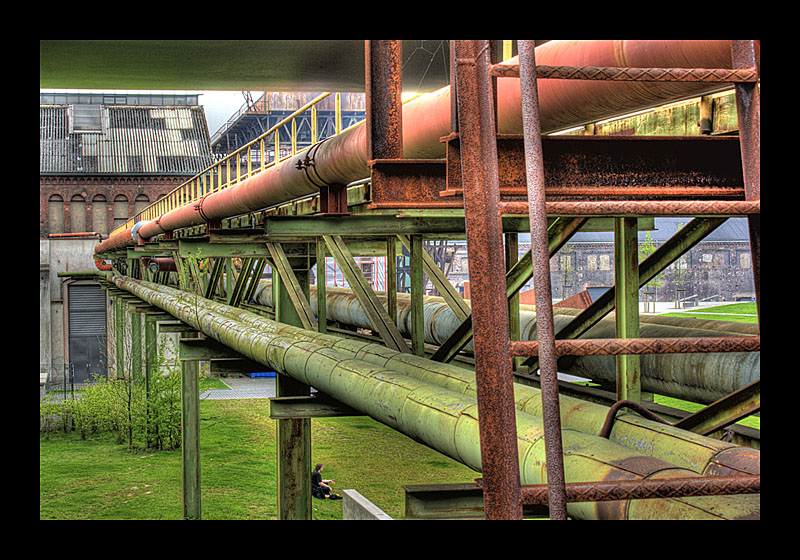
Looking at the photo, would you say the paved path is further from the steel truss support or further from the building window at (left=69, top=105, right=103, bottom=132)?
the building window at (left=69, top=105, right=103, bottom=132)

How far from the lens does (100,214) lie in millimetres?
41062

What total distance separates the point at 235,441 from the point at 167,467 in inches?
89.1

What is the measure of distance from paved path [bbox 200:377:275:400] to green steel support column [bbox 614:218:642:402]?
19.4 metres

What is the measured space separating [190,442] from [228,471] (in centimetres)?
449

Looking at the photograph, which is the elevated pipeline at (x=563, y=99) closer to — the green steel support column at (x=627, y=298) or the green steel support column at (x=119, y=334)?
the green steel support column at (x=627, y=298)

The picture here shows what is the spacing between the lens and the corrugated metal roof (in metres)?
40.9

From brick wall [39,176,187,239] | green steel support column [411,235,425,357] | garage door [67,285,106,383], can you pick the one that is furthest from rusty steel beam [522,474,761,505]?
brick wall [39,176,187,239]

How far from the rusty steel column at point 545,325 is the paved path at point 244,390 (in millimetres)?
21622

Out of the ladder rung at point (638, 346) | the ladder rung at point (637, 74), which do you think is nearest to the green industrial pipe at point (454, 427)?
the ladder rung at point (638, 346)

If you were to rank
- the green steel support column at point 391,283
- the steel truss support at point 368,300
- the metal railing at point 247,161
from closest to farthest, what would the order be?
the steel truss support at point 368,300 < the metal railing at point 247,161 < the green steel support column at point 391,283

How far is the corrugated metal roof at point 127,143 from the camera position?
40875mm
